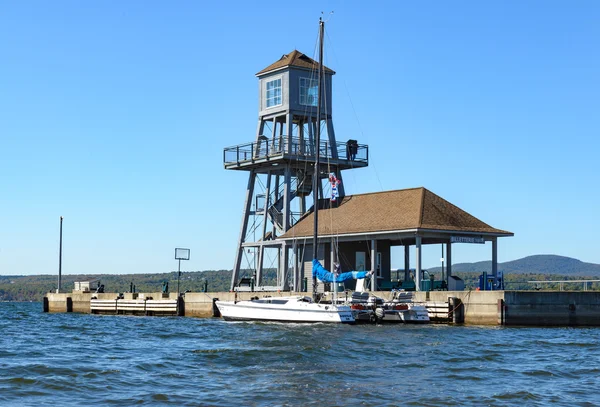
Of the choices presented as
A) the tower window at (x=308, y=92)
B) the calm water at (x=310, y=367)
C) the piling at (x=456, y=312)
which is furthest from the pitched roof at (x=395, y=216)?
the calm water at (x=310, y=367)

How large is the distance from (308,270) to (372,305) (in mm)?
11035

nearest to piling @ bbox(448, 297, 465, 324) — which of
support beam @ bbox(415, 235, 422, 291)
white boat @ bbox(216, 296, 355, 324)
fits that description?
support beam @ bbox(415, 235, 422, 291)

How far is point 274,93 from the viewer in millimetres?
62094

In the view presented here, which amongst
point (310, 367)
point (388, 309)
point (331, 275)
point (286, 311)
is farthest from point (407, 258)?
point (310, 367)

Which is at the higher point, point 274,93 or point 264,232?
point 274,93

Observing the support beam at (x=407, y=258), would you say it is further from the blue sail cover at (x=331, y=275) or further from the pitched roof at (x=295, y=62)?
the pitched roof at (x=295, y=62)

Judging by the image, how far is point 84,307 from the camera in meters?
74.1

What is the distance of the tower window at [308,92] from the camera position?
201ft

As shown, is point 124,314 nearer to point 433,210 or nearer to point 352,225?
point 352,225

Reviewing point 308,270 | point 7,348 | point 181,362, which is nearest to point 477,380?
point 181,362

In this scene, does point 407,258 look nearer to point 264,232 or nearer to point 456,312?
point 264,232

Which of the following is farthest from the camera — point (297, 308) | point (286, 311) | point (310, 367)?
point (286, 311)

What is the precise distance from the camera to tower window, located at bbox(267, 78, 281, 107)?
6169 centimetres

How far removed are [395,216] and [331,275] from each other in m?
4.96
